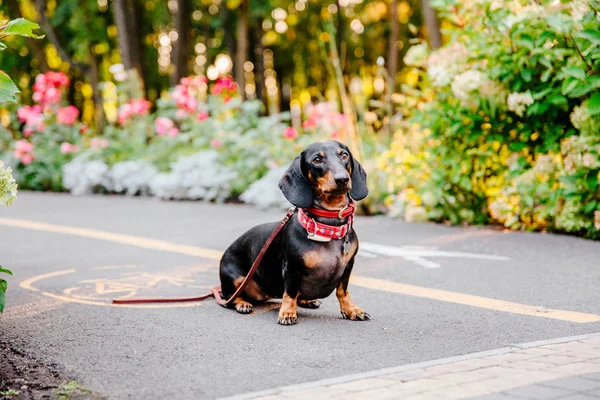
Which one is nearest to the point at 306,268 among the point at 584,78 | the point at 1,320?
the point at 1,320

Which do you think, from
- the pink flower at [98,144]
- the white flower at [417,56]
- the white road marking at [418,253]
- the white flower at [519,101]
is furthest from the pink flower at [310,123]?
the pink flower at [98,144]

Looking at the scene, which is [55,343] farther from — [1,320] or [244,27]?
[244,27]

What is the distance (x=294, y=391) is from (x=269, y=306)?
215cm

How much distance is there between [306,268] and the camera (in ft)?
16.2

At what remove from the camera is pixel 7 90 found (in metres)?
3.89

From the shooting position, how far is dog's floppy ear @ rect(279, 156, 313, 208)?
492cm

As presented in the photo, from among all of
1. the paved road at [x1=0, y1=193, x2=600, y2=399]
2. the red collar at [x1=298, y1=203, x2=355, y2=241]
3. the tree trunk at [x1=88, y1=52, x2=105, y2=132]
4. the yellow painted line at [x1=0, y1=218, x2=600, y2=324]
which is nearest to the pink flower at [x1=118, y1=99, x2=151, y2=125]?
the tree trunk at [x1=88, y1=52, x2=105, y2=132]

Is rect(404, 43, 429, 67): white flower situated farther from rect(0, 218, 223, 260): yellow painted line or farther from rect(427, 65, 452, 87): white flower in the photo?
rect(0, 218, 223, 260): yellow painted line

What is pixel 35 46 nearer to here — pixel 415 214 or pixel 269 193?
pixel 269 193

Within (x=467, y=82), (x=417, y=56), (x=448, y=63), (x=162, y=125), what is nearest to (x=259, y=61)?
(x=162, y=125)

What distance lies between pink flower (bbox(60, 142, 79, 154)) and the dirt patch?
1350cm

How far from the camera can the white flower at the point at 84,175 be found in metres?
16.6

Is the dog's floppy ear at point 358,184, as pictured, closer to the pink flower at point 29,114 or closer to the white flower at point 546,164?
the white flower at point 546,164

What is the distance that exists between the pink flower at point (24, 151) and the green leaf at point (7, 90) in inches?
569
